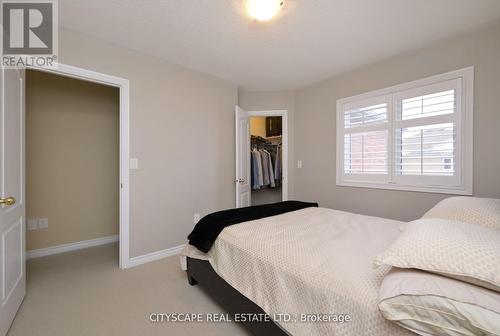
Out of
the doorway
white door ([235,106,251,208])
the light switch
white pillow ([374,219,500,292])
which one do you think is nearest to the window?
the doorway

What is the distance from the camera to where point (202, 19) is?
191 cm

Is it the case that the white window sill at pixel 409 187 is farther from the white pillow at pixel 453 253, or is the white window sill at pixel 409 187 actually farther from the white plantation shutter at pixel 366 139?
the white pillow at pixel 453 253

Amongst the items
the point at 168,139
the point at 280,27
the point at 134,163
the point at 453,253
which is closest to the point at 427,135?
the point at 280,27

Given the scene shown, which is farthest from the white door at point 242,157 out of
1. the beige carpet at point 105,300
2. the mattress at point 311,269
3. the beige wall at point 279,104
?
the mattress at point 311,269

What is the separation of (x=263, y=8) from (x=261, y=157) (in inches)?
110

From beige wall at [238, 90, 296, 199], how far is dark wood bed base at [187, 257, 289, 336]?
214 cm

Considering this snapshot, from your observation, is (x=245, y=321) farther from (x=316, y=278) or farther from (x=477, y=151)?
(x=477, y=151)

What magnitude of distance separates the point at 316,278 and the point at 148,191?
2.17m

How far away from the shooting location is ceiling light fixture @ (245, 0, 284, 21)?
1650 millimetres

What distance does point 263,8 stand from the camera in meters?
1.69

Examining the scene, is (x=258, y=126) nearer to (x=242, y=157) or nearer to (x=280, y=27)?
(x=242, y=157)

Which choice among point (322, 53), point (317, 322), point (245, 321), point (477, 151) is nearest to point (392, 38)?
point (322, 53)

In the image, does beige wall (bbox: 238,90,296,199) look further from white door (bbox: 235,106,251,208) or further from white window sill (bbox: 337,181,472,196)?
white window sill (bbox: 337,181,472,196)

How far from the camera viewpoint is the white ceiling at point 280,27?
69.1 inches
